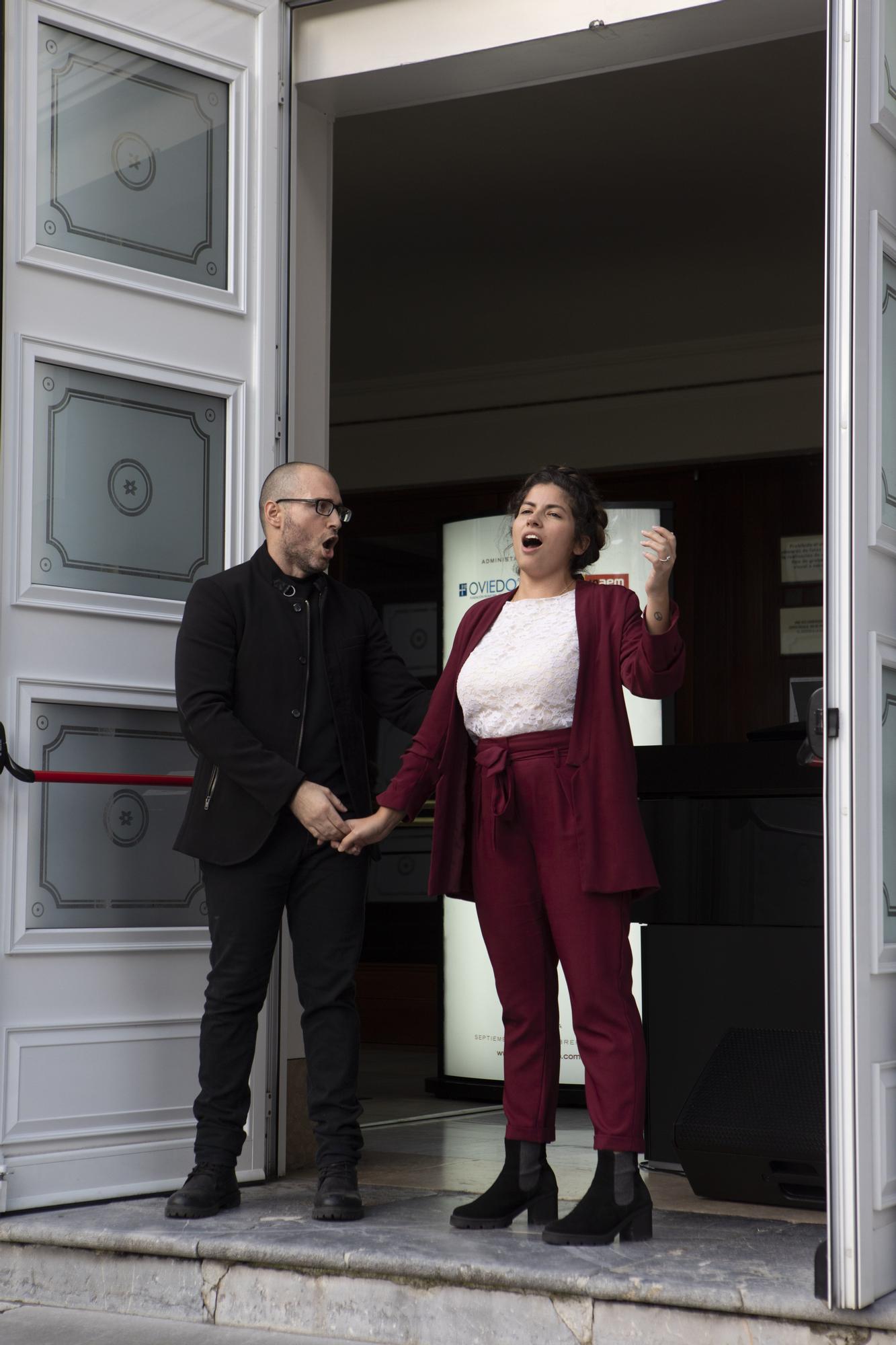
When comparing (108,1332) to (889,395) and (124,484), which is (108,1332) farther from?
(889,395)

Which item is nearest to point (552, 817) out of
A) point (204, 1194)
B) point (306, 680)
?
point (306, 680)

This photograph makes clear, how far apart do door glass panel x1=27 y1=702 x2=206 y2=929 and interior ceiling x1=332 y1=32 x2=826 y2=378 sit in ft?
8.37

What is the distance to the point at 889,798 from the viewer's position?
2623 mm

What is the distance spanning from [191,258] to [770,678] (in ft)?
13.3

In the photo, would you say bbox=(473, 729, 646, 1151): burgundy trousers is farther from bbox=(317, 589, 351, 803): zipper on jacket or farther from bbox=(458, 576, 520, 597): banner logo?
bbox=(458, 576, 520, 597): banner logo

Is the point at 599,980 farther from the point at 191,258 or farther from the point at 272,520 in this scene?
the point at 191,258

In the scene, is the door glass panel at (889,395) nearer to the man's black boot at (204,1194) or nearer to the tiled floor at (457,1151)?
the tiled floor at (457,1151)

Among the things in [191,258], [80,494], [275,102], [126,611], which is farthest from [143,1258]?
[275,102]

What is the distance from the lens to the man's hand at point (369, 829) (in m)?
3.06

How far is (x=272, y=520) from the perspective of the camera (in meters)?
3.29

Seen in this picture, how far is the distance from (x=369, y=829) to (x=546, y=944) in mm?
412

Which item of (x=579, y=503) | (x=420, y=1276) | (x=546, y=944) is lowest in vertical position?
(x=420, y=1276)

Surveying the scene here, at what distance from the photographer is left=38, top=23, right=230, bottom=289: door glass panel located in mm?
3494

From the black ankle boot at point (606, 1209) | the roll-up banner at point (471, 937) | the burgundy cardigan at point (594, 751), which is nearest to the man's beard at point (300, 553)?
the burgundy cardigan at point (594, 751)
